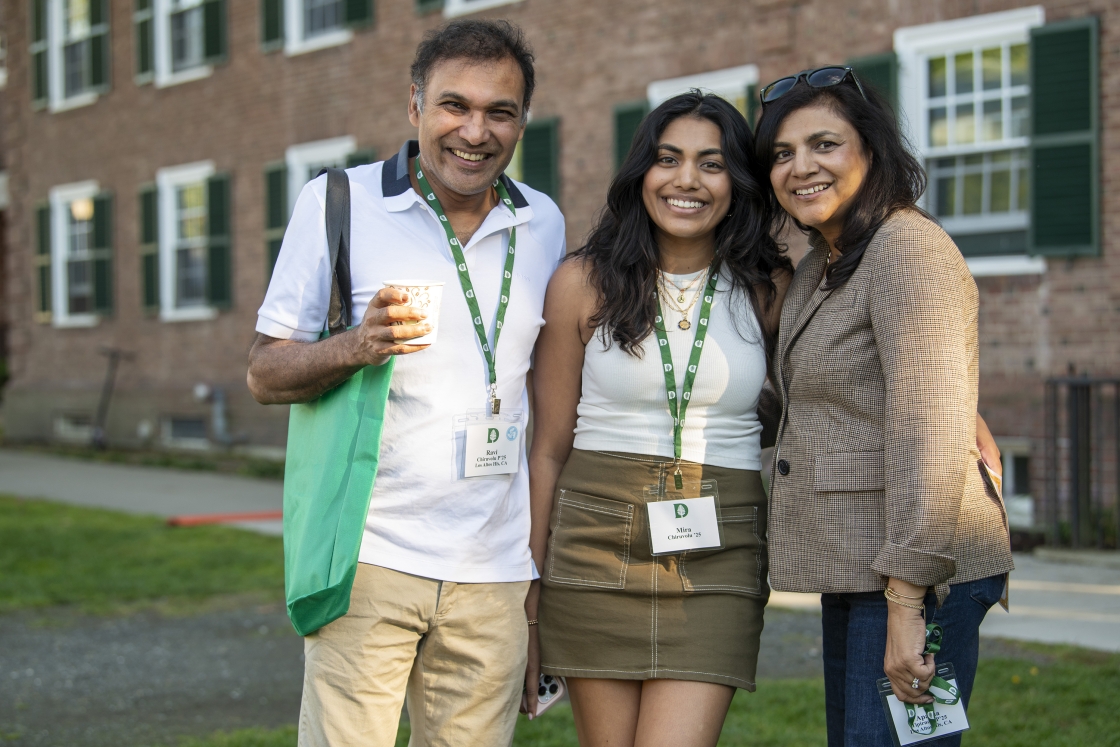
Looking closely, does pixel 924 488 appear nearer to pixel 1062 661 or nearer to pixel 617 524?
pixel 617 524

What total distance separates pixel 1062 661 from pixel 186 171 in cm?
1461

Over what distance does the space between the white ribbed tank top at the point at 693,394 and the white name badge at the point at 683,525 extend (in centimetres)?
12

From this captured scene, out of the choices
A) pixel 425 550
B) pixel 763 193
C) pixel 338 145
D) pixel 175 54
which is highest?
pixel 175 54

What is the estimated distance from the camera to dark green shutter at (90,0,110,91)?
1820cm

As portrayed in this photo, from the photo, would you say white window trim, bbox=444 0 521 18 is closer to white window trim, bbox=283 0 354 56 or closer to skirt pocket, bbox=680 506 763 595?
white window trim, bbox=283 0 354 56

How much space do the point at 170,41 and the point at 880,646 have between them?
1709 cm

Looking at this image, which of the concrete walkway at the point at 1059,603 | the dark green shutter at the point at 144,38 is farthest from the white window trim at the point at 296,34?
the concrete walkway at the point at 1059,603

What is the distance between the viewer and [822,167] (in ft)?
8.89

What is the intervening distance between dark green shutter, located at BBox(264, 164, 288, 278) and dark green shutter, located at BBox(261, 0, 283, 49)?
1.66m

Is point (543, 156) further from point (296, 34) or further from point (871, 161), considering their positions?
point (871, 161)

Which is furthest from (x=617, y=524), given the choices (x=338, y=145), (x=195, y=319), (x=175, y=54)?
(x=175, y=54)

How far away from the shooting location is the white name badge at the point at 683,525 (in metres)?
2.83

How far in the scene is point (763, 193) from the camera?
3.04 m

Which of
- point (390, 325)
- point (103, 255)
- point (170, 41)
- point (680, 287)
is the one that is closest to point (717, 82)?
point (680, 287)
